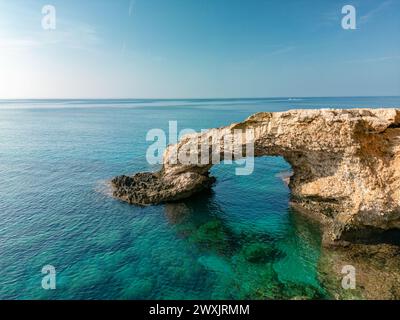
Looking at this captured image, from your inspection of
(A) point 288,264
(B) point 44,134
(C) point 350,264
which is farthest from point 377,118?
(B) point 44,134

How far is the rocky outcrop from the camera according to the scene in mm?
23031

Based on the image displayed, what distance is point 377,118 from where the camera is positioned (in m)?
23.4

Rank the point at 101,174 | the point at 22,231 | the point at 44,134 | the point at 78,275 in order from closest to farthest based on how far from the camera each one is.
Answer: the point at 78,275
the point at 22,231
the point at 101,174
the point at 44,134

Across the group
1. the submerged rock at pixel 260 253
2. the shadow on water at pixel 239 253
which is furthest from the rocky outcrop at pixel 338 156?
the submerged rock at pixel 260 253

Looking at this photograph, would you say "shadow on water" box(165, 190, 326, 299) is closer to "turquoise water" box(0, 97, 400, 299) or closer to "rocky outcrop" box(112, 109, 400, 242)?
"turquoise water" box(0, 97, 400, 299)

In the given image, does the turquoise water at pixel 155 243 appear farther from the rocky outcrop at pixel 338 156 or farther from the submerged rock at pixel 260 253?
the rocky outcrop at pixel 338 156

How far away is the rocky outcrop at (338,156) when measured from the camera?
907 inches

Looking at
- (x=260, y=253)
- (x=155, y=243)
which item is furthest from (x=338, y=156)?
(x=155, y=243)

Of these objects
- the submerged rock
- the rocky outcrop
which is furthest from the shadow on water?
the rocky outcrop

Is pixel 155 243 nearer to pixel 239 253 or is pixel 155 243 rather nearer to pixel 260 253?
pixel 239 253

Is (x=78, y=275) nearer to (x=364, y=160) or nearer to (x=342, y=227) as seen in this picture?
(x=342, y=227)

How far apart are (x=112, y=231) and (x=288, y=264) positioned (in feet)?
54.3

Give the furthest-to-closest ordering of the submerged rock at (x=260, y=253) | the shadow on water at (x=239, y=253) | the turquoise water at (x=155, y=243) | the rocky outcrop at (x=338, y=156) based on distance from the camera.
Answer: the submerged rock at (x=260, y=253) → the rocky outcrop at (x=338, y=156) → the turquoise water at (x=155, y=243) → the shadow on water at (x=239, y=253)

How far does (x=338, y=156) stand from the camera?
2528 centimetres
